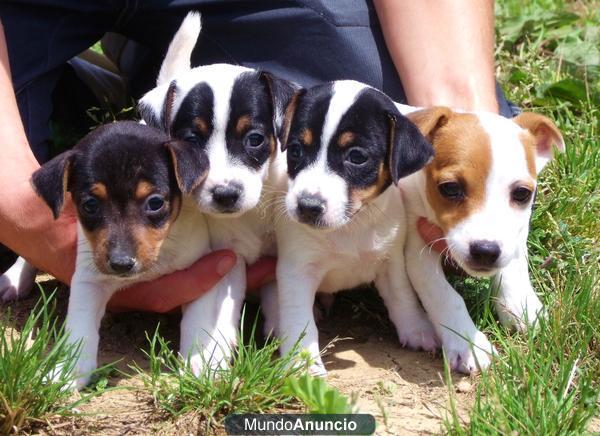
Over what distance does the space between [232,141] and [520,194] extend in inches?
47.9

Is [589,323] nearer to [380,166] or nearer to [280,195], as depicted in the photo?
[380,166]

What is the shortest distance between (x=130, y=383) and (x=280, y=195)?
1066 millimetres

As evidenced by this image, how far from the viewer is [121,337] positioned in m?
4.09

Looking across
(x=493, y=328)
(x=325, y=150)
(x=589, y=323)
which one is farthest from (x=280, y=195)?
(x=589, y=323)

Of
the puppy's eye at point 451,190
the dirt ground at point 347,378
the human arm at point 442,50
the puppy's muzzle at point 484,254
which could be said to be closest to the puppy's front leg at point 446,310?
the dirt ground at point 347,378

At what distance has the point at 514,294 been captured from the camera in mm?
3902

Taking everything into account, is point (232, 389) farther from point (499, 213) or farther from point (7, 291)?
point (7, 291)

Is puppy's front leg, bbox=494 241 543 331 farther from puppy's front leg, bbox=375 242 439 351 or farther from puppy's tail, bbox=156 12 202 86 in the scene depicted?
puppy's tail, bbox=156 12 202 86

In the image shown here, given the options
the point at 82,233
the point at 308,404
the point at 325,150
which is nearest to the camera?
the point at 308,404

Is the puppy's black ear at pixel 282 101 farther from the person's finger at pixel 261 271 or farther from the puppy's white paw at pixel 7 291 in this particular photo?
the puppy's white paw at pixel 7 291

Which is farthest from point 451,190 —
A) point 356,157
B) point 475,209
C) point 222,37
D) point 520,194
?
point 222,37

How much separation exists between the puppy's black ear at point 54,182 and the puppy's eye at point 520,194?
70.6 inches

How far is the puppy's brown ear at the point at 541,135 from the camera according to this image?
12.5ft

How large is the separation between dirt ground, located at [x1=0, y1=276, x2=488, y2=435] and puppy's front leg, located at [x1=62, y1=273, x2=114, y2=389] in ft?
0.45
